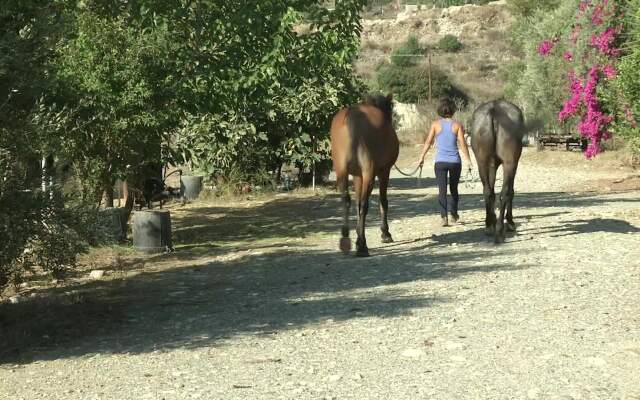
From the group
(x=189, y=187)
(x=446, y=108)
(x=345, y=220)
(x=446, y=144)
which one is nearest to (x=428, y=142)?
(x=446, y=144)

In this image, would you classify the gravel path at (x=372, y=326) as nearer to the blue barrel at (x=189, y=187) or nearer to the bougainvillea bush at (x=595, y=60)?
the blue barrel at (x=189, y=187)

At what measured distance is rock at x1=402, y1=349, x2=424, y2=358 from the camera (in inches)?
256

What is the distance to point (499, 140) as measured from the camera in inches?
474

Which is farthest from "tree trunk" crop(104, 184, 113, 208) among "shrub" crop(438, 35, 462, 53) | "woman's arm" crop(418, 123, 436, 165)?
"shrub" crop(438, 35, 462, 53)

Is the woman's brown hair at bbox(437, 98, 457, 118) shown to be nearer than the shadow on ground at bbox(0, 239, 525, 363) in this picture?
No

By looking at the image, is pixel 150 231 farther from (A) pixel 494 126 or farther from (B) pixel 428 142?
(A) pixel 494 126

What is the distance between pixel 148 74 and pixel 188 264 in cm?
271

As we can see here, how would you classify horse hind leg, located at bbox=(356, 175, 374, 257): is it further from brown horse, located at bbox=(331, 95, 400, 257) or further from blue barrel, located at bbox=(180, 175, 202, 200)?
blue barrel, located at bbox=(180, 175, 202, 200)

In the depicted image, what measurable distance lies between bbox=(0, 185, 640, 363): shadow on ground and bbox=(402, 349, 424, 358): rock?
4.03 ft

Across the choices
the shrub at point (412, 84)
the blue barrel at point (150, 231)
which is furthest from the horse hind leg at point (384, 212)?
the shrub at point (412, 84)

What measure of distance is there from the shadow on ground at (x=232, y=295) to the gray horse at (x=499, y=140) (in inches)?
34.7

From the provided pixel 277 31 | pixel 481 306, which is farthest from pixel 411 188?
Result: pixel 481 306

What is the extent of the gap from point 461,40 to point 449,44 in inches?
238

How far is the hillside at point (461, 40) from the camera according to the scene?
8194 cm
